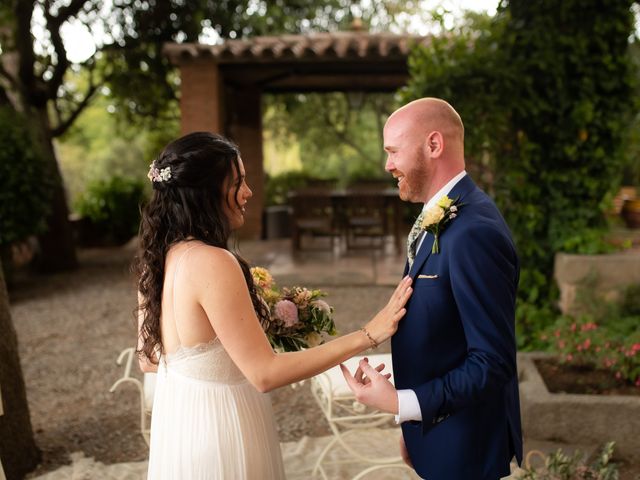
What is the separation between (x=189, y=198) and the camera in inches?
82.0

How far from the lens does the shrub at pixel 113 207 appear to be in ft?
47.9

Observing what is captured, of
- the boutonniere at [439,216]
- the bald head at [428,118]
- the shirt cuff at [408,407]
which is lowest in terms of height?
the shirt cuff at [408,407]

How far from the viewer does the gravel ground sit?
4.67m

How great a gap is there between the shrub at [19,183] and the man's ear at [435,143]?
873 centimetres

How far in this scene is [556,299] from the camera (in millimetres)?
6066

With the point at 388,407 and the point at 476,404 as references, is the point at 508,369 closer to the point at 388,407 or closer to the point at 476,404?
the point at 476,404

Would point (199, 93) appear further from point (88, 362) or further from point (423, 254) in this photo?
point (423, 254)

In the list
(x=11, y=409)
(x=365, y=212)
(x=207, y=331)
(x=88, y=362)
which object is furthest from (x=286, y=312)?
(x=365, y=212)

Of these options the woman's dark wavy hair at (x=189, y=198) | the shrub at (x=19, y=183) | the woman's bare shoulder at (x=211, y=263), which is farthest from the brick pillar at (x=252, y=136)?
the woman's bare shoulder at (x=211, y=263)

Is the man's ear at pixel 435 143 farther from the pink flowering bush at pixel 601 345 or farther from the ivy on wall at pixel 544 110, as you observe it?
the ivy on wall at pixel 544 110

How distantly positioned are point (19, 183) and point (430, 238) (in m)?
8.90

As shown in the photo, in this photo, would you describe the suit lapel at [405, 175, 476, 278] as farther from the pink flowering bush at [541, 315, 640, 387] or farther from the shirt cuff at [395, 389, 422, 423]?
the pink flowering bush at [541, 315, 640, 387]

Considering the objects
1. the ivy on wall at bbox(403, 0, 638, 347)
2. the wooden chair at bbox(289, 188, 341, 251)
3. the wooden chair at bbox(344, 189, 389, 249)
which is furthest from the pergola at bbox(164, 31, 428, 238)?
the ivy on wall at bbox(403, 0, 638, 347)

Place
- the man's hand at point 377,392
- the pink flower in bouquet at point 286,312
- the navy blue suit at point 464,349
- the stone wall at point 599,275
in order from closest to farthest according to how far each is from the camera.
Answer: the navy blue suit at point 464,349 → the man's hand at point 377,392 → the pink flower in bouquet at point 286,312 → the stone wall at point 599,275
